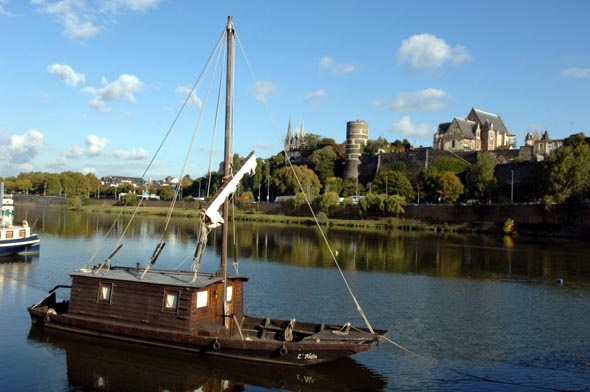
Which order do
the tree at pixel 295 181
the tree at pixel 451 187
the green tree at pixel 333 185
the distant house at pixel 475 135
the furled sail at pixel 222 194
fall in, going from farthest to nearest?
the distant house at pixel 475 135, the green tree at pixel 333 185, the tree at pixel 295 181, the tree at pixel 451 187, the furled sail at pixel 222 194

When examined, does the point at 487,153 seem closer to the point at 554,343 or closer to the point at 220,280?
the point at 554,343

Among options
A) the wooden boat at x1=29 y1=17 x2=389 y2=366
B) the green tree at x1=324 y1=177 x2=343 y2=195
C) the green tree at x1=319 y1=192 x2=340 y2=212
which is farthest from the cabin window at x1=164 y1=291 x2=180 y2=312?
the green tree at x1=324 y1=177 x2=343 y2=195

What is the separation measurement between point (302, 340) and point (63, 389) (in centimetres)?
721

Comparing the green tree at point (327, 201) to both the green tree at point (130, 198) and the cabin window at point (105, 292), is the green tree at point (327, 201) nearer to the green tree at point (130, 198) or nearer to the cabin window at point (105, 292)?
the green tree at point (130, 198)

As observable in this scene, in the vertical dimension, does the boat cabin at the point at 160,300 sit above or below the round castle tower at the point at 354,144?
below

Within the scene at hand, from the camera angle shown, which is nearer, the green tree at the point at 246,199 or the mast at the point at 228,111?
the mast at the point at 228,111

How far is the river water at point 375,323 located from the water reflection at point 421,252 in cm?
31

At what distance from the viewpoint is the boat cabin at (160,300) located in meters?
19.1

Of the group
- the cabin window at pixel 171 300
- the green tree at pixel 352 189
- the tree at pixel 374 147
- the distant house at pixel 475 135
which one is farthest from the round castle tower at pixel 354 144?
the cabin window at pixel 171 300

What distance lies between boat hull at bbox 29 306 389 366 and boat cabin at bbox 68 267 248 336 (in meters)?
0.28

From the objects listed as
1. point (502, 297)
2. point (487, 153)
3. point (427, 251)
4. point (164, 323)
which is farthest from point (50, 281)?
point (487, 153)

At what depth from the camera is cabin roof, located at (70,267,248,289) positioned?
1956 cm

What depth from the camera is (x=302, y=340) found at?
18.1 m

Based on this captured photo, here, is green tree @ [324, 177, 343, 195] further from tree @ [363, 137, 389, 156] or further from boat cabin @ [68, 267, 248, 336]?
boat cabin @ [68, 267, 248, 336]
